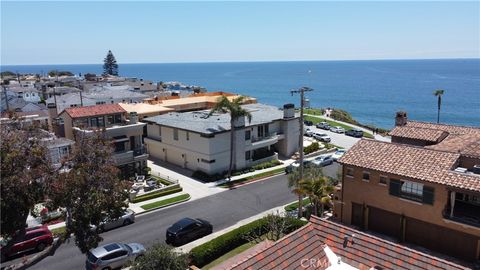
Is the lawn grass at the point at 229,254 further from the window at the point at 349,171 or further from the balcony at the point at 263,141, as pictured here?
the balcony at the point at 263,141

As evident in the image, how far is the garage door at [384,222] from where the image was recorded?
29.4 meters

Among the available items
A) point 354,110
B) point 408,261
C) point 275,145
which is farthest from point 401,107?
point 408,261

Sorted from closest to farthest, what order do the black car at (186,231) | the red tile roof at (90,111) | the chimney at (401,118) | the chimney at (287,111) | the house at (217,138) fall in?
the black car at (186,231)
the chimney at (401,118)
the red tile roof at (90,111)
the house at (217,138)
the chimney at (287,111)

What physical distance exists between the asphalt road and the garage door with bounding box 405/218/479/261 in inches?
486

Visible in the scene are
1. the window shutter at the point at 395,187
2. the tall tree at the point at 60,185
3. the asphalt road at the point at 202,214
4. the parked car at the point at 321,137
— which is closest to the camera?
the tall tree at the point at 60,185

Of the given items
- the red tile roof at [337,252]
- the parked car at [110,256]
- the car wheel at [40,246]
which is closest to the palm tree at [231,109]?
the parked car at [110,256]

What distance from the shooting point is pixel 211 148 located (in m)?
44.8

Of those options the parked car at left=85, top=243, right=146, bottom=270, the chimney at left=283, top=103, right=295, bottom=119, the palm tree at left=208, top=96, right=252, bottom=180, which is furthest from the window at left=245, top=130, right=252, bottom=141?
the parked car at left=85, top=243, right=146, bottom=270

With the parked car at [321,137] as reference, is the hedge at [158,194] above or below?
below

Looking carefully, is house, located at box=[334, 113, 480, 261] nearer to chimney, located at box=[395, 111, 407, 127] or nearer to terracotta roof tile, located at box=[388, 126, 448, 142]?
terracotta roof tile, located at box=[388, 126, 448, 142]

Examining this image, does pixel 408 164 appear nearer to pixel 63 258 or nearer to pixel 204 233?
pixel 204 233

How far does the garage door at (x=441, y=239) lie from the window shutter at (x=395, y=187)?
85.6 inches

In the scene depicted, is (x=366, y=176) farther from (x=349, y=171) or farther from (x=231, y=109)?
(x=231, y=109)

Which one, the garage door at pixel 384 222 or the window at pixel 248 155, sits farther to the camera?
the window at pixel 248 155
